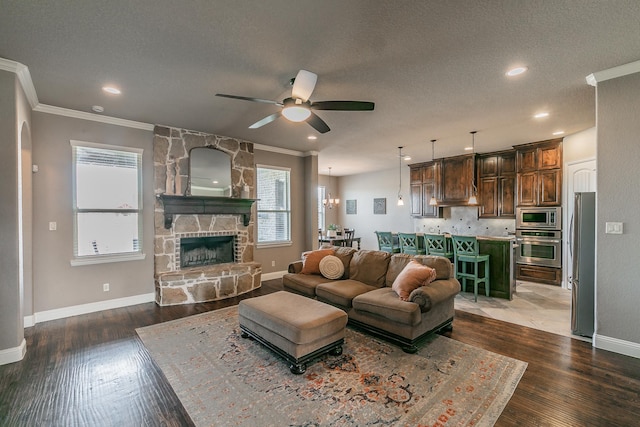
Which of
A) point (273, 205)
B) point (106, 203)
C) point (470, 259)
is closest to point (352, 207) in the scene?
point (273, 205)

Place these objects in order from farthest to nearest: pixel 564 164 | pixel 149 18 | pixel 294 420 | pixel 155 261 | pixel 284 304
Answer: pixel 564 164 < pixel 155 261 < pixel 284 304 < pixel 149 18 < pixel 294 420

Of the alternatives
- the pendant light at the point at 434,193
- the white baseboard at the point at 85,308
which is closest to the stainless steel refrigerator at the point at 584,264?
the pendant light at the point at 434,193

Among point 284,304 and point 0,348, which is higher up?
point 284,304

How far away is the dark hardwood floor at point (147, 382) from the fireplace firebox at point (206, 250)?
1678 millimetres

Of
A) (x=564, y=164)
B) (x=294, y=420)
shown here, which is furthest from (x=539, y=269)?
(x=294, y=420)

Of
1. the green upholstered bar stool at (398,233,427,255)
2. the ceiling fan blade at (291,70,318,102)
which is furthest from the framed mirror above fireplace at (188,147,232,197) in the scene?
the green upholstered bar stool at (398,233,427,255)

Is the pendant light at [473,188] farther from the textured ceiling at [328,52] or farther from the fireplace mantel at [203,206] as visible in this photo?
the fireplace mantel at [203,206]

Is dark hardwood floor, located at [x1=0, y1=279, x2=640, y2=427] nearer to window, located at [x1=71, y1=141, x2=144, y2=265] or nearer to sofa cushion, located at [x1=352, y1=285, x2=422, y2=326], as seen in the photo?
sofa cushion, located at [x1=352, y1=285, x2=422, y2=326]

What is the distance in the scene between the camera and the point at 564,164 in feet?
18.0

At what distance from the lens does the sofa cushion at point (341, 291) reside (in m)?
3.47

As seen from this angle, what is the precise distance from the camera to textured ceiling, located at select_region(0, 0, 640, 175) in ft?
6.75

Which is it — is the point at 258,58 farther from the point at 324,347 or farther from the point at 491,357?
the point at 491,357

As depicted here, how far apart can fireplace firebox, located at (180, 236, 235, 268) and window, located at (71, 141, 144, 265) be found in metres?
0.71

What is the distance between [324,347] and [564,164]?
5905 mm
